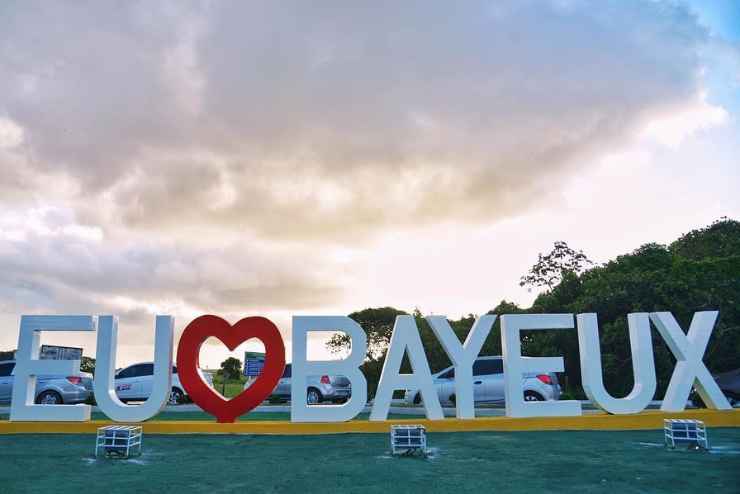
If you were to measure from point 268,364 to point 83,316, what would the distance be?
375cm

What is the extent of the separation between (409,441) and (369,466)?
0.95m

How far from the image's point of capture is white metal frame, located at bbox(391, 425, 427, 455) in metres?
8.23

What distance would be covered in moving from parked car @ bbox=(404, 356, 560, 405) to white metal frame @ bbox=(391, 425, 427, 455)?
6.37 m

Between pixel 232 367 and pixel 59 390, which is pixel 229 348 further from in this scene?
pixel 232 367

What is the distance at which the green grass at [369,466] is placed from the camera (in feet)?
21.0

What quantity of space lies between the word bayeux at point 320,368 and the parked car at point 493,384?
314 cm

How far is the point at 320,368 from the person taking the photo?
36.4ft

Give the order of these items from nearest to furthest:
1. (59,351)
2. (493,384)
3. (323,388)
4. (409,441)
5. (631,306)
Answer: (409,441)
(493,384)
(323,388)
(631,306)
(59,351)

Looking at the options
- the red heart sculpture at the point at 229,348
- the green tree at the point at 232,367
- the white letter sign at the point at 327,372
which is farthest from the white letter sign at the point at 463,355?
the green tree at the point at 232,367

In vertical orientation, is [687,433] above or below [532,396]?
below

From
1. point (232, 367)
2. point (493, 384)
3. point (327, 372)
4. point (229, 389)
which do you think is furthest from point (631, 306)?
point (232, 367)

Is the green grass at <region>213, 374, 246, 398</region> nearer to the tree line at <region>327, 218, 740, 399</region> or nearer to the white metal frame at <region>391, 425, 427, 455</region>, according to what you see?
the tree line at <region>327, 218, 740, 399</region>

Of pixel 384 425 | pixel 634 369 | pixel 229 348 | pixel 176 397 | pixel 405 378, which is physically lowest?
pixel 384 425

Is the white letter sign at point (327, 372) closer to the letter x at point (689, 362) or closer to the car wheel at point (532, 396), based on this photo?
the car wheel at point (532, 396)
